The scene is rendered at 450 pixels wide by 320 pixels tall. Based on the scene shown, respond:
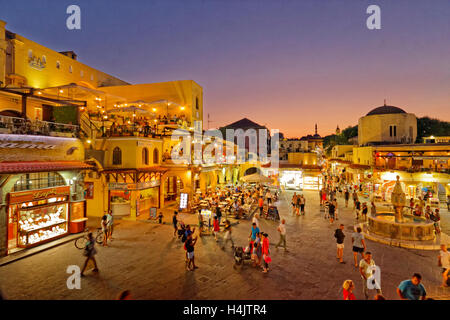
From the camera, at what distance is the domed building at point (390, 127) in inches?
1634

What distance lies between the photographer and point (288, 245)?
38.4 feet

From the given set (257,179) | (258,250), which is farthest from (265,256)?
(257,179)

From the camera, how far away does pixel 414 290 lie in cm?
529

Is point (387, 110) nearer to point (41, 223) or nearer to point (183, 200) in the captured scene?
point (183, 200)

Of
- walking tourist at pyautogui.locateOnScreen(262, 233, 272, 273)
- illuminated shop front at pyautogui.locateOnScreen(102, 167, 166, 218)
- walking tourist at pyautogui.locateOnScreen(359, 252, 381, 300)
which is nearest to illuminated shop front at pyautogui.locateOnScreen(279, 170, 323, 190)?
illuminated shop front at pyautogui.locateOnScreen(102, 167, 166, 218)

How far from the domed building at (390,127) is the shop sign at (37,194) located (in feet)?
147

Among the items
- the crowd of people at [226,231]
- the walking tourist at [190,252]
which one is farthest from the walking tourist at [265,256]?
the walking tourist at [190,252]

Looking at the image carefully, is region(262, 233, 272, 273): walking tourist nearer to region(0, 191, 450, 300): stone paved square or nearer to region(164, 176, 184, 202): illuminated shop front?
region(0, 191, 450, 300): stone paved square

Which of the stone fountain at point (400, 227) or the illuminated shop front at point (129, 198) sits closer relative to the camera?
the stone fountain at point (400, 227)

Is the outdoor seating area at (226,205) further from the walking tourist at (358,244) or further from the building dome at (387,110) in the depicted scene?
the building dome at (387,110)

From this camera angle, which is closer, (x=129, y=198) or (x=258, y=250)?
(x=258, y=250)

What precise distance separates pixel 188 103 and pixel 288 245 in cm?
2056

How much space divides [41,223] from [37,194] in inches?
63.8
